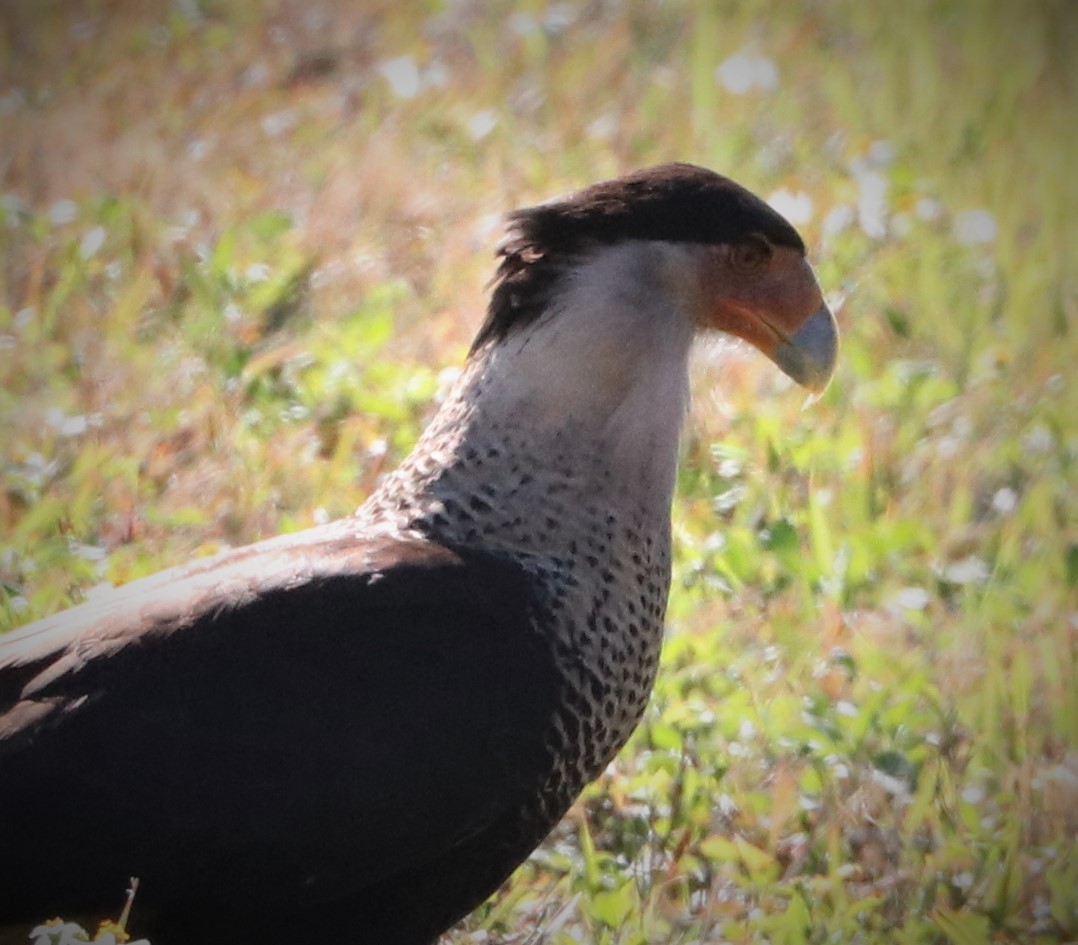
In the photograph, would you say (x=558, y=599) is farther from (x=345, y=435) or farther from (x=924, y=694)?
(x=345, y=435)

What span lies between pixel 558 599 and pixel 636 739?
0.74 m

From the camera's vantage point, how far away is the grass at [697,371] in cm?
282

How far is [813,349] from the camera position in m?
2.62

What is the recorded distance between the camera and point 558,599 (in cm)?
233

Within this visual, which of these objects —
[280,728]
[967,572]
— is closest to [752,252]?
[280,728]

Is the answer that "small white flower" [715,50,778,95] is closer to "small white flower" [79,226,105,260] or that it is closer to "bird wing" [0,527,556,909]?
"small white flower" [79,226,105,260]

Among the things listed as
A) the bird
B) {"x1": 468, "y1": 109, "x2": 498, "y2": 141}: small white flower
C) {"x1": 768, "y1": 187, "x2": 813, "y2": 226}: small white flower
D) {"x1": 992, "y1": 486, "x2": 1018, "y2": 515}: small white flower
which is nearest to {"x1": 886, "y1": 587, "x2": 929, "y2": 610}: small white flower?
{"x1": 992, "y1": 486, "x2": 1018, "y2": 515}: small white flower

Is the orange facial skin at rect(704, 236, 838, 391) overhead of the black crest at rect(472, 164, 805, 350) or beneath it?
beneath

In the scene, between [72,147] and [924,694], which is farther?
[72,147]

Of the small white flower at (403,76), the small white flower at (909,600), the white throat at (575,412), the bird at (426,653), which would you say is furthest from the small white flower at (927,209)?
the white throat at (575,412)

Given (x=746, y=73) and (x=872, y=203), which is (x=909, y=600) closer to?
(x=872, y=203)

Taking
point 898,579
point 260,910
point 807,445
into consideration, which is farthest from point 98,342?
point 260,910

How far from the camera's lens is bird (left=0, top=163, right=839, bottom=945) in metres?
2.14

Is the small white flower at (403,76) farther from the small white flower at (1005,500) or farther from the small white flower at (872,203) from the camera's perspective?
the small white flower at (1005,500)
